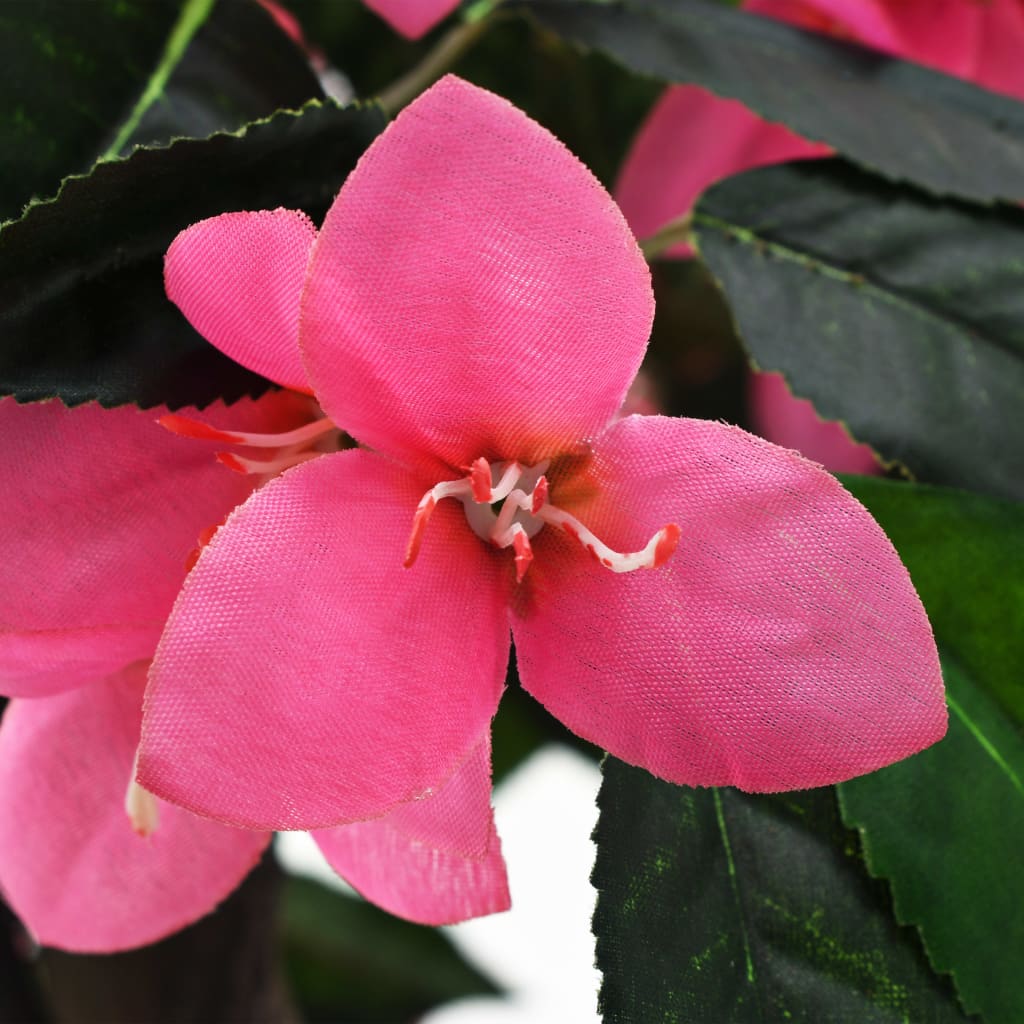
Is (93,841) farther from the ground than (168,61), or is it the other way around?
(168,61)

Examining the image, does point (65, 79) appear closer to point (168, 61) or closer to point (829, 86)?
point (168, 61)

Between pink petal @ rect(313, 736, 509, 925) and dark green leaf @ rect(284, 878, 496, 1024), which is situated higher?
pink petal @ rect(313, 736, 509, 925)

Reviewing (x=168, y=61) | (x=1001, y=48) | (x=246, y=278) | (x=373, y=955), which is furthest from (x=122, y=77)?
(x=373, y=955)

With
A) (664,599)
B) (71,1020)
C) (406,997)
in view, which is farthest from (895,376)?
(406,997)

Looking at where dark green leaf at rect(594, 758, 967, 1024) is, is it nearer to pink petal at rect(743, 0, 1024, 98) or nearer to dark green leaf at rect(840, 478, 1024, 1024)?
dark green leaf at rect(840, 478, 1024, 1024)

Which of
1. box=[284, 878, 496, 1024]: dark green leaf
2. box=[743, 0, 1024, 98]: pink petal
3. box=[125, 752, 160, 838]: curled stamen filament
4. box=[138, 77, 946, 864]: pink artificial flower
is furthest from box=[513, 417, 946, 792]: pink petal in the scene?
box=[284, 878, 496, 1024]: dark green leaf

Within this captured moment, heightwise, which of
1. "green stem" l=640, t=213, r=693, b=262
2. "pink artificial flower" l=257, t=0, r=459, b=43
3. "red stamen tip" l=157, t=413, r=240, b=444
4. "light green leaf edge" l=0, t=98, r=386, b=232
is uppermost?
"light green leaf edge" l=0, t=98, r=386, b=232

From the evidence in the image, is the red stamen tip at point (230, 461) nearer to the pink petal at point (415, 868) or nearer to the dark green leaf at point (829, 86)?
the pink petal at point (415, 868)
